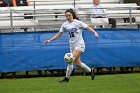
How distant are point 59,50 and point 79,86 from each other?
160 inches

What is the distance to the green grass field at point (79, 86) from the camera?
520 inches

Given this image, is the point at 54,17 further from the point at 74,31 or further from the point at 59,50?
the point at 74,31

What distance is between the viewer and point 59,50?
1811cm

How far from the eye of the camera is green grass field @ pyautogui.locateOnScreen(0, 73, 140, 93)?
43.3 feet

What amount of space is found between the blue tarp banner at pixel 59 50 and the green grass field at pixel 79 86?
191 centimetres

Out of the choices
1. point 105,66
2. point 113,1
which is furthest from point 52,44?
point 113,1

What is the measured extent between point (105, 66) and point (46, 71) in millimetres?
2124

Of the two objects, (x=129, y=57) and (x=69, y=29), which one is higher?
(x=69, y=29)

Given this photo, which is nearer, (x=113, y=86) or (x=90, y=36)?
(x=113, y=86)

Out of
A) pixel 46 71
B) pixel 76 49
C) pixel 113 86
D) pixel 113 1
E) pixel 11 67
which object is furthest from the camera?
pixel 113 1

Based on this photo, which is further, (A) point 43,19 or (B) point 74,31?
(A) point 43,19

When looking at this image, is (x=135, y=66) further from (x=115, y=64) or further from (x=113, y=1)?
(x=113, y=1)

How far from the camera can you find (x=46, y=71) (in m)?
19.1

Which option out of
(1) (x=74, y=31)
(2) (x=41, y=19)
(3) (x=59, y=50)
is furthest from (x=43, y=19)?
(1) (x=74, y=31)
